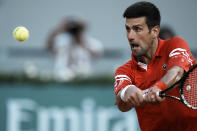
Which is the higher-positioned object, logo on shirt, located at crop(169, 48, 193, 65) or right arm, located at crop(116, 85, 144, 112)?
→ logo on shirt, located at crop(169, 48, 193, 65)

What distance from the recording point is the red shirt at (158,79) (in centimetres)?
426

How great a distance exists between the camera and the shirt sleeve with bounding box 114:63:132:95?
4.23m

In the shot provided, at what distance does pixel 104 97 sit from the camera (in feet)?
28.5

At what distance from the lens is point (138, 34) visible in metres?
4.19

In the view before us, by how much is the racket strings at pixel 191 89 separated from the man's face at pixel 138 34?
1.88 feet

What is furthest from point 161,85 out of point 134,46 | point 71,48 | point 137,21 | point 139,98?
point 71,48

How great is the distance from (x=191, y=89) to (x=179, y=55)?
36 cm

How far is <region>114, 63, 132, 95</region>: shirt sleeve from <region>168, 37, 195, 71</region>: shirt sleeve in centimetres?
49

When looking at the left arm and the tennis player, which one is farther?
the tennis player

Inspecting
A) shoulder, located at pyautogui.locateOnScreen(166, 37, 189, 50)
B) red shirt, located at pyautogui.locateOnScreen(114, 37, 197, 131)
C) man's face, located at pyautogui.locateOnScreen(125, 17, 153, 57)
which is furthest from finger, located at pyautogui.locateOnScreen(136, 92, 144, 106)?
shoulder, located at pyautogui.locateOnScreen(166, 37, 189, 50)

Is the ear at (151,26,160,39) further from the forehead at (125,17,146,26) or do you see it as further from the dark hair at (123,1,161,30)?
the forehead at (125,17,146,26)

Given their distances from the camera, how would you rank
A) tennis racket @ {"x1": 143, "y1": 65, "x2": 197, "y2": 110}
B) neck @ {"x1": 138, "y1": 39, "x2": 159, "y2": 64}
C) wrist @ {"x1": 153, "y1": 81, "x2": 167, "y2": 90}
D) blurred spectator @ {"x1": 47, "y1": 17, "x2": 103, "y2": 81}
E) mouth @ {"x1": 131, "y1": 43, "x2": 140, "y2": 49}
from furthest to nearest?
blurred spectator @ {"x1": 47, "y1": 17, "x2": 103, "y2": 81} < neck @ {"x1": 138, "y1": 39, "x2": 159, "y2": 64} < mouth @ {"x1": 131, "y1": 43, "x2": 140, "y2": 49} < tennis racket @ {"x1": 143, "y1": 65, "x2": 197, "y2": 110} < wrist @ {"x1": 153, "y1": 81, "x2": 167, "y2": 90}

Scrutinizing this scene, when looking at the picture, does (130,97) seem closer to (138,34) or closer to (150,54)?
(138,34)

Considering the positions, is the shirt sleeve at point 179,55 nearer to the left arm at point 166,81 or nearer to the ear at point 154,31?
the left arm at point 166,81
